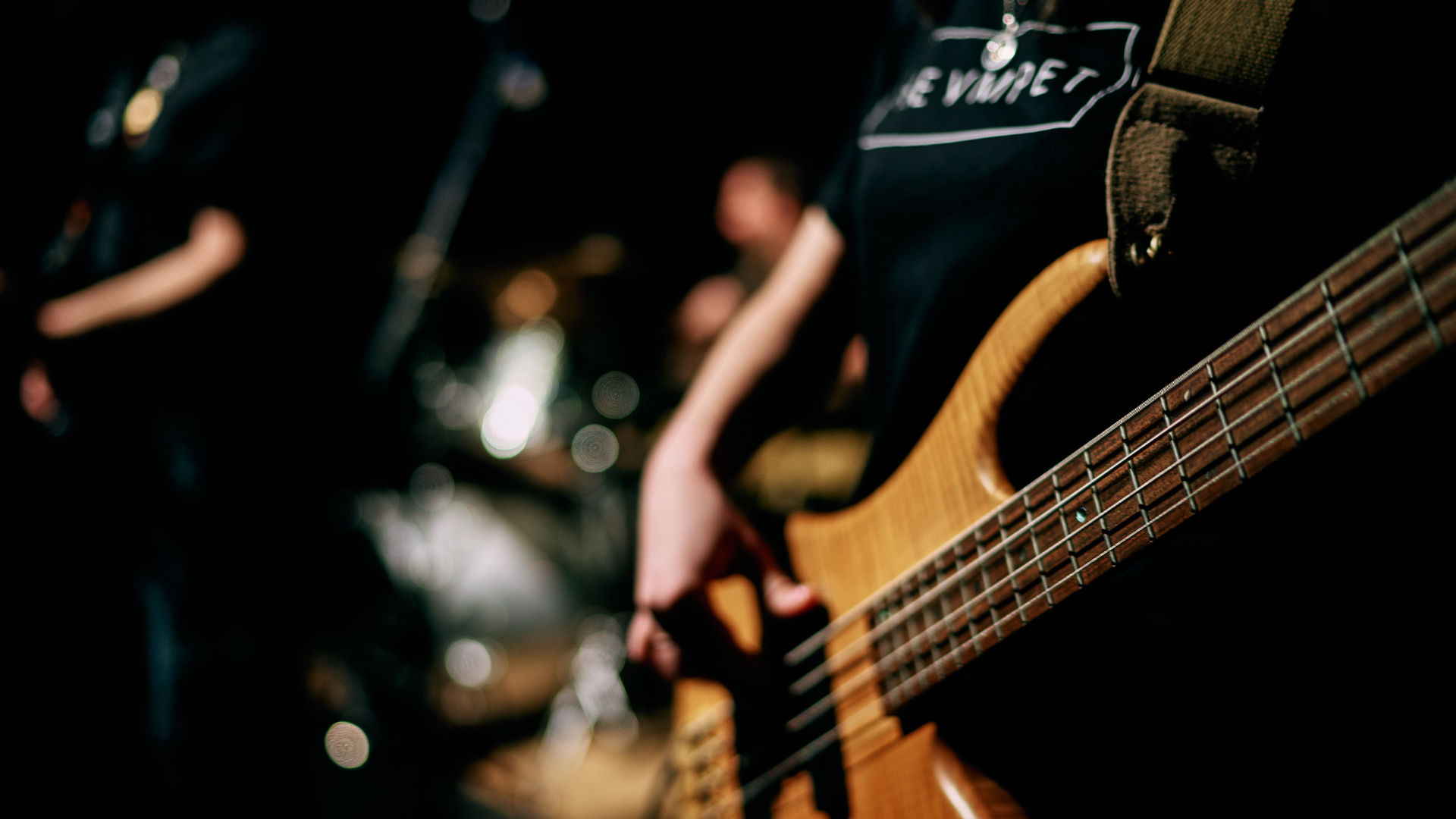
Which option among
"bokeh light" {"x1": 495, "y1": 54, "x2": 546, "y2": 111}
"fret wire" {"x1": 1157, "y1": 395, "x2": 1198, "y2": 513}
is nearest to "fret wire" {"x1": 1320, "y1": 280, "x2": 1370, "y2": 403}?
"fret wire" {"x1": 1157, "y1": 395, "x2": 1198, "y2": 513}

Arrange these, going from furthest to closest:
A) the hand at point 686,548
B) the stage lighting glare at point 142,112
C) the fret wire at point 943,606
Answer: the stage lighting glare at point 142,112 < the hand at point 686,548 < the fret wire at point 943,606

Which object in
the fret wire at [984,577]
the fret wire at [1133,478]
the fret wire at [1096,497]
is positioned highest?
the fret wire at [1133,478]

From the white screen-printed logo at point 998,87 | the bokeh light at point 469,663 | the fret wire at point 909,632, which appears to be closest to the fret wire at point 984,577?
the fret wire at point 909,632

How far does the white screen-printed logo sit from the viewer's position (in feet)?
2.20

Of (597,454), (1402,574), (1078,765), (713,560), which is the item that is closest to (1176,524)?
(1402,574)

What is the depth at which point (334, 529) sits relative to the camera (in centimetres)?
250

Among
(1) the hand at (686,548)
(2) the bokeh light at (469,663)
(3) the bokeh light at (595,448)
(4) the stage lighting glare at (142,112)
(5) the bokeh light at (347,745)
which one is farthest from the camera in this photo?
(3) the bokeh light at (595,448)

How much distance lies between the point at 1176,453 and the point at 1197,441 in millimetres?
17

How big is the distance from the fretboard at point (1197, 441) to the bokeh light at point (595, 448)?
112 inches

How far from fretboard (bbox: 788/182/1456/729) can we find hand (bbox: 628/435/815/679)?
29cm

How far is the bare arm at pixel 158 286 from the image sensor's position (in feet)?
5.44

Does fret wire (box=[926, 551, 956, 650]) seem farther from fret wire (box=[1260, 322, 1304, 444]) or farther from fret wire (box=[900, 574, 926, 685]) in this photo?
fret wire (box=[1260, 322, 1304, 444])

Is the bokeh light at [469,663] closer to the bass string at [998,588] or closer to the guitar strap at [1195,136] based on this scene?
the bass string at [998,588]

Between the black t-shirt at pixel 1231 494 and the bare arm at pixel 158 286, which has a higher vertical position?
the black t-shirt at pixel 1231 494
